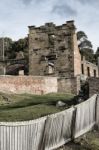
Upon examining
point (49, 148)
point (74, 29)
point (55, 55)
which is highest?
point (74, 29)

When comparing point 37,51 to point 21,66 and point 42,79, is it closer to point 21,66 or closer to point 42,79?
point 21,66

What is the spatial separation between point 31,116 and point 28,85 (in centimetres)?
1776

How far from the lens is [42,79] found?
37500 mm

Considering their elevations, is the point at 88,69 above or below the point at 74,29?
below

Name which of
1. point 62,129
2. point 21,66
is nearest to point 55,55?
point 21,66

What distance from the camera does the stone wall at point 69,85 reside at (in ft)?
132

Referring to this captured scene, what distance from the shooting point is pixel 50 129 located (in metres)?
11.3

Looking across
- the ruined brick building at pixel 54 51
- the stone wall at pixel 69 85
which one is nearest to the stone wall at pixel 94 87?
the stone wall at pixel 69 85

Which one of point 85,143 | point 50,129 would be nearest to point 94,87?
point 85,143

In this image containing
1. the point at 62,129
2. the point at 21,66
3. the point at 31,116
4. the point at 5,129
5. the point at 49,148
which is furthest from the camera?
the point at 21,66

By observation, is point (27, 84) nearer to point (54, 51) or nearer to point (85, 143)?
point (54, 51)

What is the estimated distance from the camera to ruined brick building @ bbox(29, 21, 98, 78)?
4388cm

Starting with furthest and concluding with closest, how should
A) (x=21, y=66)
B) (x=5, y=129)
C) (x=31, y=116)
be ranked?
(x=21, y=66), (x=31, y=116), (x=5, y=129)

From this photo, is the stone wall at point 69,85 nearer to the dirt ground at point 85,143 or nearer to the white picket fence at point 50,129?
the white picket fence at point 50,129
